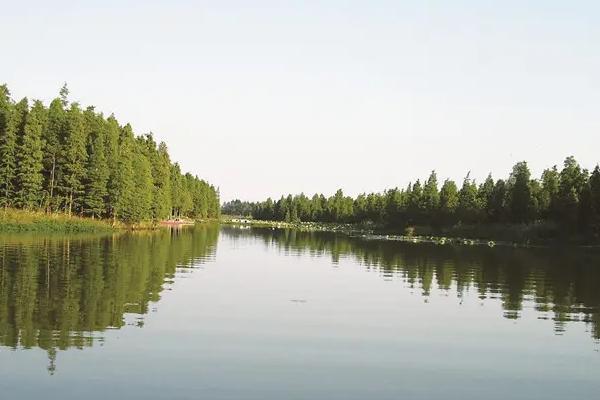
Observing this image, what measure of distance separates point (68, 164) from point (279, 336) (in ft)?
235

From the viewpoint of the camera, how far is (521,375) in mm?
17016

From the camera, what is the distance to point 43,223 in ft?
248

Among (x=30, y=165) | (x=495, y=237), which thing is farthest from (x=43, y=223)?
(x=495, y=237)

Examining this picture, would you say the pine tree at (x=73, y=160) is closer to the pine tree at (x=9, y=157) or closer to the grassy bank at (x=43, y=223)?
the grassy bank at (x=43, y=223)

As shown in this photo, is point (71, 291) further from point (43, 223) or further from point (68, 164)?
point (68, 164)

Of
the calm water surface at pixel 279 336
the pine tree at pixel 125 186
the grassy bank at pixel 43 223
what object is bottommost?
the calm water surface at pixel 279 336

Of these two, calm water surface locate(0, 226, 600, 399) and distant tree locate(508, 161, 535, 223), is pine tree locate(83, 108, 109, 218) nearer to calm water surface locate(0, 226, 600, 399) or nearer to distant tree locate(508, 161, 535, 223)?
calm water surface locate(0, 226, 600, 399)

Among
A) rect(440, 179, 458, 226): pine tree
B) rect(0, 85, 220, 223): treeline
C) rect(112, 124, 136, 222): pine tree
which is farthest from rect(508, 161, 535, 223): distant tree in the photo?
rect(112, 124, 136, 222): pine tree

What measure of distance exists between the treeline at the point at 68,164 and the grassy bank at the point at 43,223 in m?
2.82

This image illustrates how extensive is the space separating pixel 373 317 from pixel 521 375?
29.6 ft

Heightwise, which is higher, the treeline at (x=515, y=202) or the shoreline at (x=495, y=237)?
the treeline at (x=515, y=202)

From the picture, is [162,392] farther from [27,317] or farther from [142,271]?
[142,271]

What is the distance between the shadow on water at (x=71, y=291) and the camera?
1831 centimetres

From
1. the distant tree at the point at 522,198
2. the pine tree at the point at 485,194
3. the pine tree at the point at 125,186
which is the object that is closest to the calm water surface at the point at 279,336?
the pine tree at the point at 125,186
